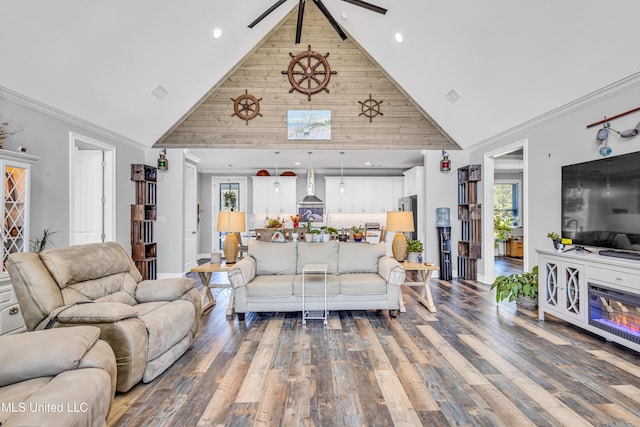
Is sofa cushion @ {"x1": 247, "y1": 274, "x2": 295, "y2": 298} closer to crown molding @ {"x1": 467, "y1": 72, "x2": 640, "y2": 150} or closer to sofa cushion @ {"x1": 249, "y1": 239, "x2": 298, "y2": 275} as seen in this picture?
sofa cushion @ {"x1": 249, "y1": 239, "x2": 298, "y2": 275}

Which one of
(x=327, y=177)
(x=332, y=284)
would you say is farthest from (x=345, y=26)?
(x=332, y=284)

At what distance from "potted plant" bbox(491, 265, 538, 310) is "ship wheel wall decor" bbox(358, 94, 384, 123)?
12.0ft

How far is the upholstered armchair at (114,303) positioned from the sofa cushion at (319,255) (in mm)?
1597

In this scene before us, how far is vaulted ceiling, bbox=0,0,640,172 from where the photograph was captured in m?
3.05

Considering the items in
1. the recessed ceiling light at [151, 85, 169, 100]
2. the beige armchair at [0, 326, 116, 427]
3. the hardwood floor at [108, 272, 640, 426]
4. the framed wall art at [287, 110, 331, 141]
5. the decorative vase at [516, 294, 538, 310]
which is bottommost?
the hardwood floor at [108, 272, 640, 426]

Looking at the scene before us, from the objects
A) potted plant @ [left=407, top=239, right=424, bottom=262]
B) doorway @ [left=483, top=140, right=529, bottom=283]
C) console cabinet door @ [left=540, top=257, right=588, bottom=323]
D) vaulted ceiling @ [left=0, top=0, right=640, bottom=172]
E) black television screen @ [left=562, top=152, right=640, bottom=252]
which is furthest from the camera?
doorway @ [left=483, top=140, right=529, bottom=283]

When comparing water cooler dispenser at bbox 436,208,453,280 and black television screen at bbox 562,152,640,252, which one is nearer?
black television screen at bbox 562,152,640,252

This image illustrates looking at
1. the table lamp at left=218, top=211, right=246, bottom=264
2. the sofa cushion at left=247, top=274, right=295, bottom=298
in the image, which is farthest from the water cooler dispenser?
the table lamp at left=218, top=211, right=246, bottom=264

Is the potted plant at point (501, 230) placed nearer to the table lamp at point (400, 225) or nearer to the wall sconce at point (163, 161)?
the table lamp at point (400, 225)

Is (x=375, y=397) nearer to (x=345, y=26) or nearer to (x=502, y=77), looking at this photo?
(x=502, y=77)

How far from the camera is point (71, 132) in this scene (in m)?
4.28

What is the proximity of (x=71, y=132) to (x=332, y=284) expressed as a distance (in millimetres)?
4037

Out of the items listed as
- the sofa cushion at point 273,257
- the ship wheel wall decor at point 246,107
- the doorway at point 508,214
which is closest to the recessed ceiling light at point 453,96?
the doorway at point 508,214

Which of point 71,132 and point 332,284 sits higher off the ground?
point 71,132
